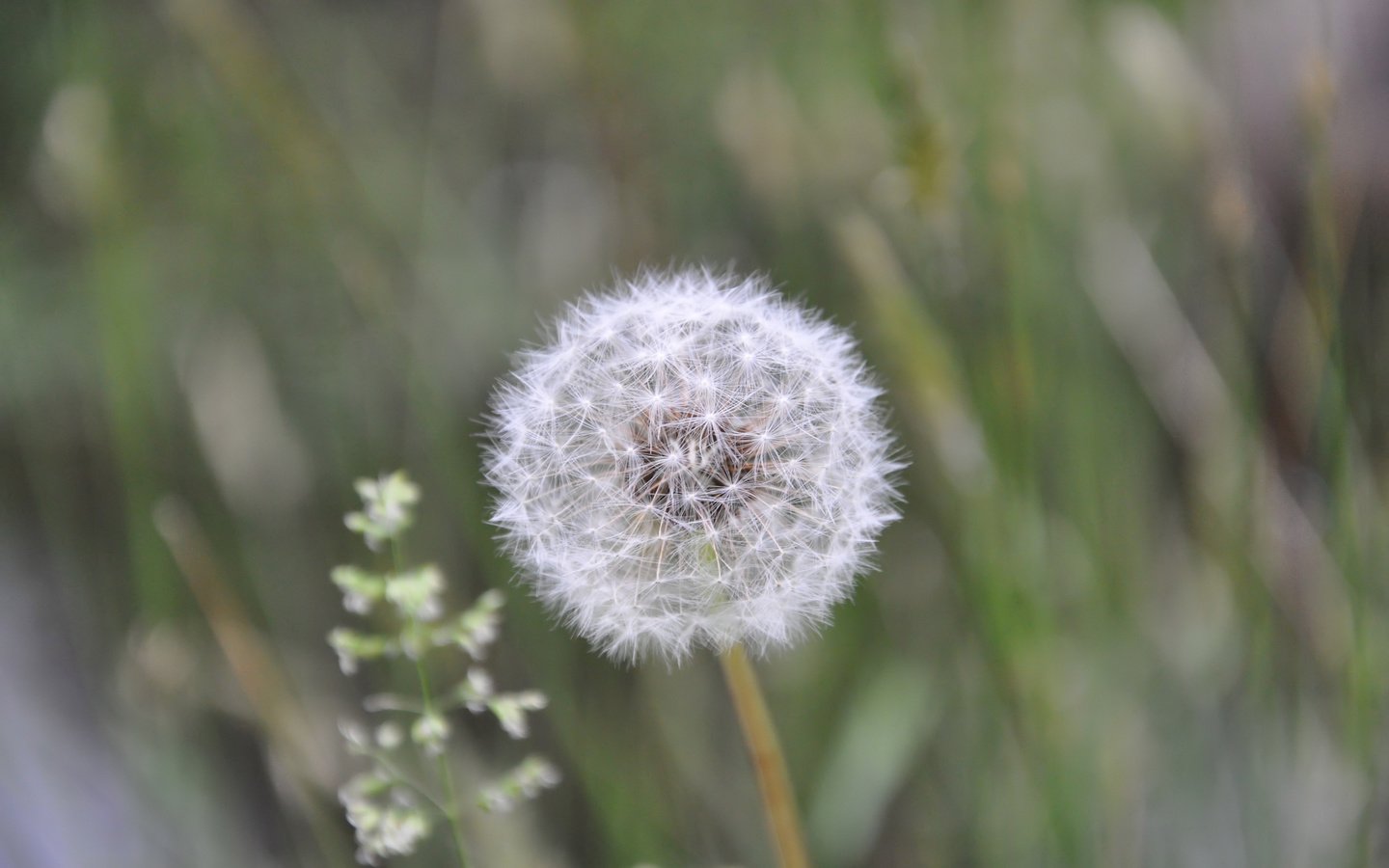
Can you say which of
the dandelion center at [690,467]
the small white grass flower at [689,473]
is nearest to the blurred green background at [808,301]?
the small white grass flower at [689,473]

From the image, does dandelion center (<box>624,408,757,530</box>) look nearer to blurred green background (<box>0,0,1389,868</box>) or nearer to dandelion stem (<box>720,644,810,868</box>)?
dandelion stem (<box>720,644,810,868</box>)

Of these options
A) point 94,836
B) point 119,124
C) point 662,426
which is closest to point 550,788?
point 94,836

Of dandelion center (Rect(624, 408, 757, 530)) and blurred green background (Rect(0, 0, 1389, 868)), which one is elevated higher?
blurred green background (Rect(0, 0, 1389, 868))

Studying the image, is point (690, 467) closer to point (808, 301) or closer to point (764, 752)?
point (764, 752)

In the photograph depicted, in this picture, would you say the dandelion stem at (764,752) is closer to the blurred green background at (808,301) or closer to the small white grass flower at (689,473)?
the small white grass flower at (689,473)

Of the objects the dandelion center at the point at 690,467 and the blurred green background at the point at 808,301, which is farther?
the blurred green background at the point at 808,301

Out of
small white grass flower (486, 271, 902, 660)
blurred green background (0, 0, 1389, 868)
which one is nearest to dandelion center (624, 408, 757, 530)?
small white grass flower (486, 271, 902, 660)

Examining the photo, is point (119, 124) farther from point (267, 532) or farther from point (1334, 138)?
point (1334, 138)
